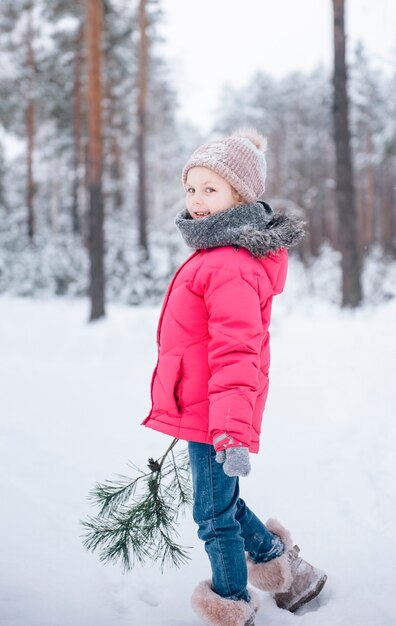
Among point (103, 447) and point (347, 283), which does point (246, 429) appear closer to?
point (103, 447)

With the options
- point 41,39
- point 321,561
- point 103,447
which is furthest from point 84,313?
point 41,39

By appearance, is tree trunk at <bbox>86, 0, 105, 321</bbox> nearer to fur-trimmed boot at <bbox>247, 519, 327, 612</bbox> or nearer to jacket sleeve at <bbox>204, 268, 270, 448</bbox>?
fur-trimmed boot at <bbox>247, 519, 327, 612</bbox>

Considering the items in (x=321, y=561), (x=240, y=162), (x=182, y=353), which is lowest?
(x=321, y=561)

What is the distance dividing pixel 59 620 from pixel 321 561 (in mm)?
1399

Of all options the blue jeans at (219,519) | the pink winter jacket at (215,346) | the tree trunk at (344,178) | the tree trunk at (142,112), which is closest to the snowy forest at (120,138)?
the tree trunk at (142,112)

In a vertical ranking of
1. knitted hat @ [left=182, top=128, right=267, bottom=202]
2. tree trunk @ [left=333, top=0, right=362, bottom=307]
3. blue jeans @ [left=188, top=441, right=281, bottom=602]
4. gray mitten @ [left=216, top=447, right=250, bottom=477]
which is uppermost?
tree trunk @ [left=333, top=0, right=362, bottom=307]

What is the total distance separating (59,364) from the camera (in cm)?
823

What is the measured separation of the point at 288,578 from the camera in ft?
7.86

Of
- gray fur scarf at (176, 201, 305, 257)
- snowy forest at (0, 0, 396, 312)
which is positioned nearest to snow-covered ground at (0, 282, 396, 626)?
gray fur scarf at (176, 201, 305, 257)

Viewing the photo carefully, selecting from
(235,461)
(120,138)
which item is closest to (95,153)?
(235,461)

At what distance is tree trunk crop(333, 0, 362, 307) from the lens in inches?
371

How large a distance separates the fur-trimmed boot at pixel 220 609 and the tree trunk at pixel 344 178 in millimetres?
7926

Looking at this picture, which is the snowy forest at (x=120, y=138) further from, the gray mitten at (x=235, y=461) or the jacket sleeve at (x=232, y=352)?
the gray mitten at (x=235, y=461)

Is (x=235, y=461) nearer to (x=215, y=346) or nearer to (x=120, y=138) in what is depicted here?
(x=215, y=346)
